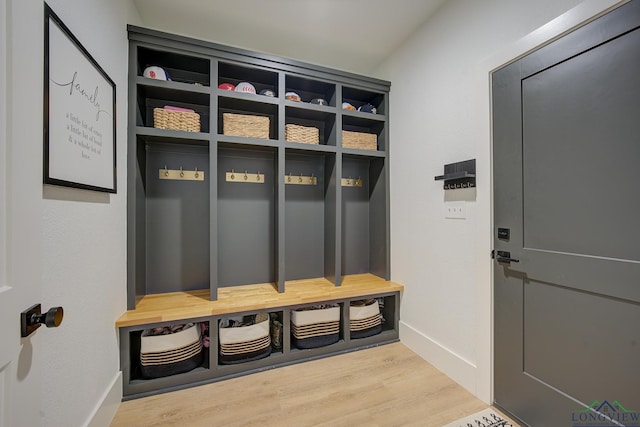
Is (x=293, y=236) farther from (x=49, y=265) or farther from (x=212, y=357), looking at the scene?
(x=49, y=265)

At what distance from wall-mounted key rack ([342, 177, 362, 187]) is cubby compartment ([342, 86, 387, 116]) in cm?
72

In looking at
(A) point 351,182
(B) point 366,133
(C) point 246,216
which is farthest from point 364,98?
(C) point 246,216

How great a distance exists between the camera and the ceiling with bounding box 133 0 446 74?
1.98 metres

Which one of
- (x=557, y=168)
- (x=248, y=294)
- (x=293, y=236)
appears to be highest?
(x=557, y=168)

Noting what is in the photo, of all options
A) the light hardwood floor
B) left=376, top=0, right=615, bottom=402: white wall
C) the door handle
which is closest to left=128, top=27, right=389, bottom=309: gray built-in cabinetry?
left=376, top=0, right=615, bottom=402: white wall

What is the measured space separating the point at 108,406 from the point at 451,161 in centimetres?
282

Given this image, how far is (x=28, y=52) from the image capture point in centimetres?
75

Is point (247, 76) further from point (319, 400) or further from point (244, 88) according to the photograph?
point (319, 400)

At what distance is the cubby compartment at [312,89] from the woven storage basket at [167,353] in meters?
2.29

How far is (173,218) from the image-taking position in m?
2.31

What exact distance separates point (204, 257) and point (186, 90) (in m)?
1.44

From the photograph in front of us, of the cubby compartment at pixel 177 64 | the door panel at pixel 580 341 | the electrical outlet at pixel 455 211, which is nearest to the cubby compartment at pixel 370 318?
the electrical outlet at pixel 455 211

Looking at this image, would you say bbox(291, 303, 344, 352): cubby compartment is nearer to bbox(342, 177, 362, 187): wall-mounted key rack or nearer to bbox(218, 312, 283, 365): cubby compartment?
bbox(218, 312, 283, 365): cubby compartment

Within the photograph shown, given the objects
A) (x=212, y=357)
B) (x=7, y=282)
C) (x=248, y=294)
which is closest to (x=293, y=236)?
(x=248, y=294)
